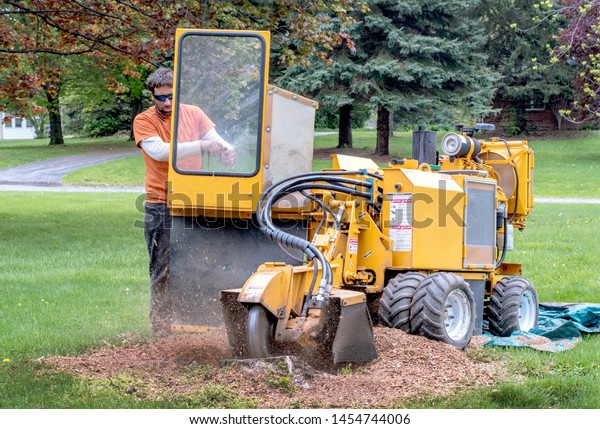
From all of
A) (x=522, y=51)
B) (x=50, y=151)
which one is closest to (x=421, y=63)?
(x=522, y=51)

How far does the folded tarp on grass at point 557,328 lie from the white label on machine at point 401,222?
110 cm

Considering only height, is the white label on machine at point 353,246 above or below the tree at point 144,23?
below

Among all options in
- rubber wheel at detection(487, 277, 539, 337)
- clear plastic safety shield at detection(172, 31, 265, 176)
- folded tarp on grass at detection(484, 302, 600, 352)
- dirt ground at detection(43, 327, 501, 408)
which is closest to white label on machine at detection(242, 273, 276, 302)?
dirt ground at detection(43, 327, 501, 408)

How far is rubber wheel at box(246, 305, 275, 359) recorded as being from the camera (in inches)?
223

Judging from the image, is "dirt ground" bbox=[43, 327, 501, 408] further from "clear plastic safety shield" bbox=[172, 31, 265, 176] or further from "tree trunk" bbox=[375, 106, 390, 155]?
"tree trunk" bbox=[375, 106, 390, 155]

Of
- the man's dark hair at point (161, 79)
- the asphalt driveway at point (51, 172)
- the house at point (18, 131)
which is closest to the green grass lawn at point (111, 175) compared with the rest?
the asphalt driveway at point (51, 172)

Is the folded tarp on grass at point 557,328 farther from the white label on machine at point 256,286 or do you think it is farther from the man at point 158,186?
the man at point 158,186

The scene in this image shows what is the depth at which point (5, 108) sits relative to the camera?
18.1m

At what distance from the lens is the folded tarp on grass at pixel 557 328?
7.31m

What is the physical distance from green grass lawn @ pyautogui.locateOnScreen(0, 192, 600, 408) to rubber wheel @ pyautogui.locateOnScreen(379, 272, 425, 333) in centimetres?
66

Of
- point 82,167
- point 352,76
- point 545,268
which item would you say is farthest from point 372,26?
point 545,268

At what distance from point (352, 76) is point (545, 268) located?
1896 cm

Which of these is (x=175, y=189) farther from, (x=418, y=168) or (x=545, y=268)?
(x=545, y=268)

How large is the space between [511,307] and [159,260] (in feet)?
10.4
